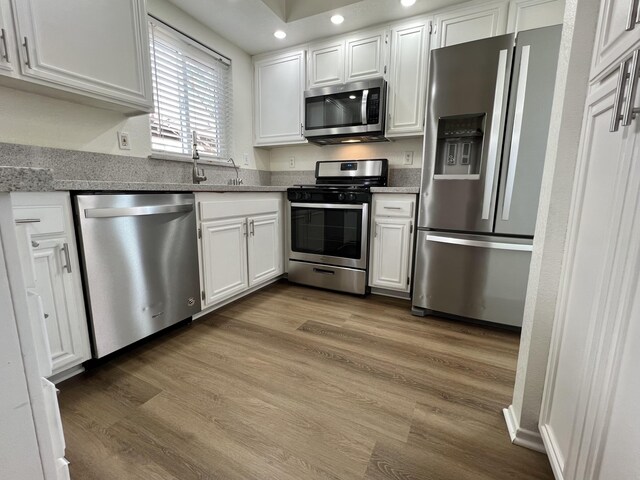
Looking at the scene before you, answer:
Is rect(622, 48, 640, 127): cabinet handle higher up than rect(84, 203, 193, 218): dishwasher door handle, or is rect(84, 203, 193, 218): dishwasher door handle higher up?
rect(622, 48, 640, 127): cabinet handle

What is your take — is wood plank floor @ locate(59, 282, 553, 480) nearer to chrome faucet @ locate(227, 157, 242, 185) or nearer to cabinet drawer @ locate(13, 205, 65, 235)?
cabinet drawer @ locate(13, 205, 65, 235)

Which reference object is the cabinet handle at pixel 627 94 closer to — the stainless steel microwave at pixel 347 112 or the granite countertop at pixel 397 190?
the granite countertop at pixel 397 190

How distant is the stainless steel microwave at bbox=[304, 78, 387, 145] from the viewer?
7.82 feet

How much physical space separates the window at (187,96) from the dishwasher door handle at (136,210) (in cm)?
81

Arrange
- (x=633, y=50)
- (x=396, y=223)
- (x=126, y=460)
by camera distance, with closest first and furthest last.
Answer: (x=633, y=50), (x=126, y=460), (x=396, y=223)

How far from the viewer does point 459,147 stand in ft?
6.47

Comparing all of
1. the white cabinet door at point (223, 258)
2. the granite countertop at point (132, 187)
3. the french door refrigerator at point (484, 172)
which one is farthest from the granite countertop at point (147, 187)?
the french door refrigerator at point (484, 172)

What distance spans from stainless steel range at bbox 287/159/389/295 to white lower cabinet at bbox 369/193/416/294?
0.27ft

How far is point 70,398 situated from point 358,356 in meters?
1.36

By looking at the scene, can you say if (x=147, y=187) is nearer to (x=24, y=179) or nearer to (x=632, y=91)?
(x=24, y=179)

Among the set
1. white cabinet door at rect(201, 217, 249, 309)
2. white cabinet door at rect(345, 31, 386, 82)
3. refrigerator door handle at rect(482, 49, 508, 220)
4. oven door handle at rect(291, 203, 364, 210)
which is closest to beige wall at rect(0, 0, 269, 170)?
white cabinet door at rect(201, 217, 249, 309)

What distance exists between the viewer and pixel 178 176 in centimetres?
236

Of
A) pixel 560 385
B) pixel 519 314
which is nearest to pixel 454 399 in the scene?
pixel 560 385

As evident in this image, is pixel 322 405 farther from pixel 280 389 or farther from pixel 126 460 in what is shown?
pixel 126 460
